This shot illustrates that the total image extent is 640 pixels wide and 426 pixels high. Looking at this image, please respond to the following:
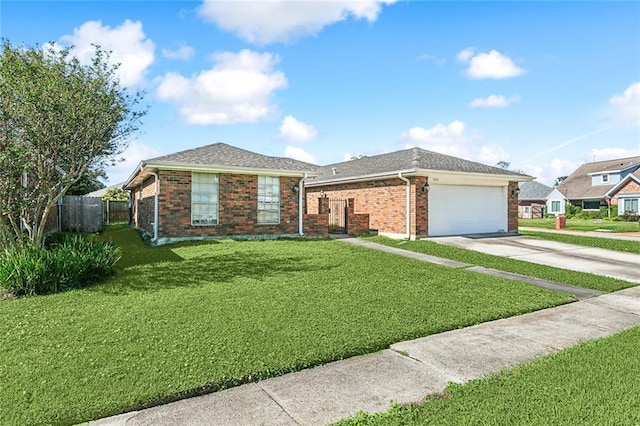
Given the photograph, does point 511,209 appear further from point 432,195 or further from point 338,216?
point 338,216

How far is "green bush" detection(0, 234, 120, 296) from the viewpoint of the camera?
6.79m

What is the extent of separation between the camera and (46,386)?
11.2ft

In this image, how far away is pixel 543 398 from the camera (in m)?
3.17

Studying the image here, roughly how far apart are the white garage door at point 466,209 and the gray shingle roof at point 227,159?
5.70 meters

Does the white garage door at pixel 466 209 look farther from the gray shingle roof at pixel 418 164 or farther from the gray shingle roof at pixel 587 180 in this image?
the gray shingle roof at pixel 587 180

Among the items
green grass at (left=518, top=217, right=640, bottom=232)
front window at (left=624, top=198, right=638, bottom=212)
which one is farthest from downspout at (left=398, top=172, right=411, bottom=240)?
front window at (left=624, top=198, right=638, bottom=212)

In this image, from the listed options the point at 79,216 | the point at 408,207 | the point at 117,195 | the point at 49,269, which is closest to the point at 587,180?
the point at 408,207

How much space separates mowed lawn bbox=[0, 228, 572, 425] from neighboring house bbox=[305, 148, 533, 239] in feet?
21.7

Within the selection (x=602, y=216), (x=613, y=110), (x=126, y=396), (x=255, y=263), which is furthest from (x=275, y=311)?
(x=602, y=216)

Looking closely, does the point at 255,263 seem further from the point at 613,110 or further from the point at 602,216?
the point at 602,216

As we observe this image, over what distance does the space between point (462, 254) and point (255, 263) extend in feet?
21.0

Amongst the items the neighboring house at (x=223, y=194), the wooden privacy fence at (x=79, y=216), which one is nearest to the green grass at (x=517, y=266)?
the neighboring house at (x=223, y=194)

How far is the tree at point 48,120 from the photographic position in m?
7.61

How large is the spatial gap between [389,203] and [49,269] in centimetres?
1258
